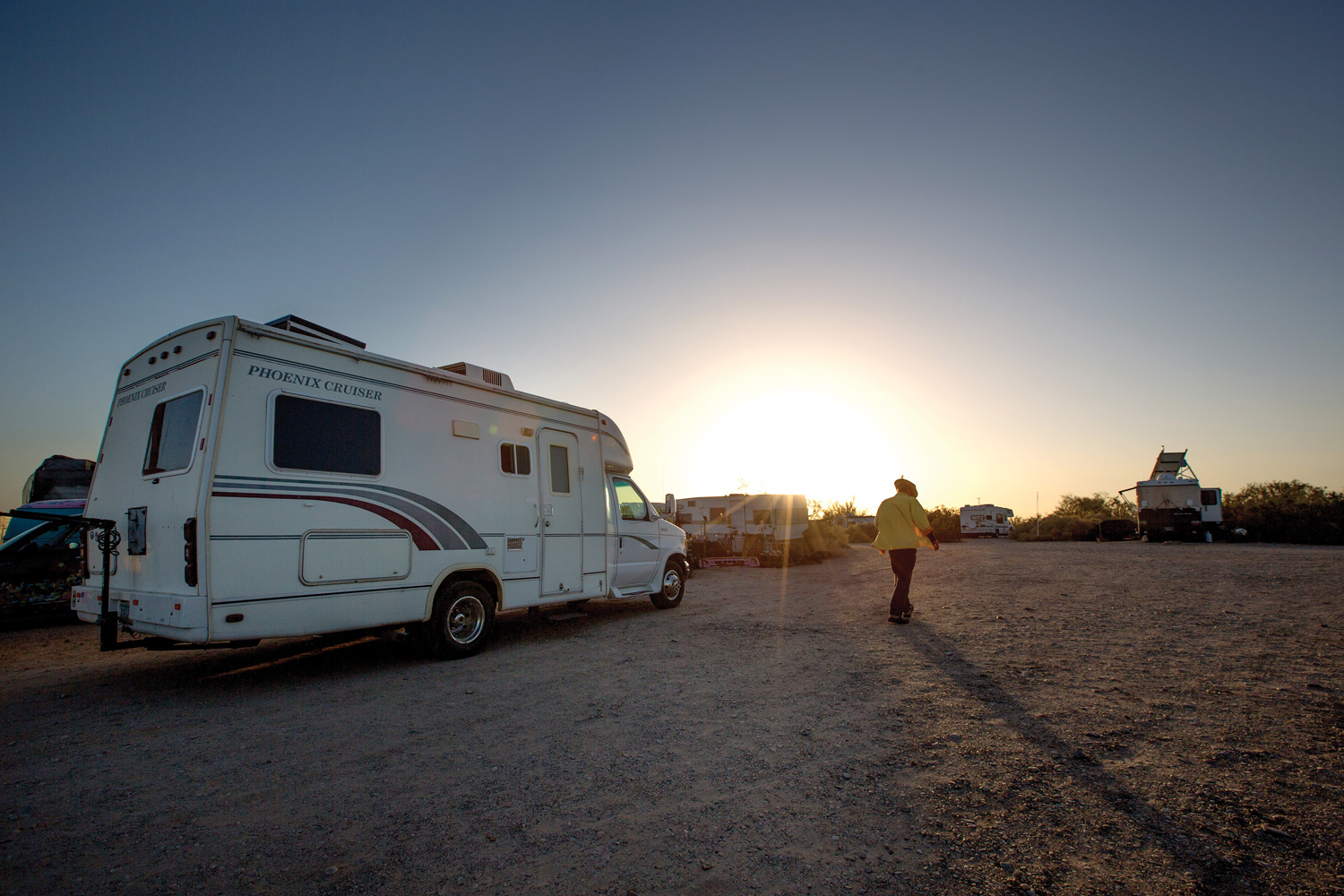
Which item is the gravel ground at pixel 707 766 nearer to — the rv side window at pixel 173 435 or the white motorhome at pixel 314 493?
the white motorhome at pixel 314 493

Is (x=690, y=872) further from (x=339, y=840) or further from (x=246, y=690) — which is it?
(x=246, y=690)

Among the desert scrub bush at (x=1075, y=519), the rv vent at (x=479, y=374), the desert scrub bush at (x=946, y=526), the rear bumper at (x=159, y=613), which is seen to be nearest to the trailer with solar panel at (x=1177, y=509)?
the desert scrub bush at (x=1075, y=519)

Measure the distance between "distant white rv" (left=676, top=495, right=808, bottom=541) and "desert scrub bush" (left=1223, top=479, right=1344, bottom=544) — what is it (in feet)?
66.5

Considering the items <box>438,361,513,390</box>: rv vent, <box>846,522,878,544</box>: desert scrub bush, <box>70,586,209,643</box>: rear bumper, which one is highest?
<box>438,361,513,390</box>: rv vent

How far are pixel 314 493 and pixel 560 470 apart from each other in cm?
304

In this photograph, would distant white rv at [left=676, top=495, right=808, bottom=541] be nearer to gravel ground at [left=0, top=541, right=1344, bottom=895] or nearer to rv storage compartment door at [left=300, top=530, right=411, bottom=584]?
gravel ground at [left=0, top=541, right=1344, bottom=895]

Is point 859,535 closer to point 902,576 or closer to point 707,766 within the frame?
point 902,576

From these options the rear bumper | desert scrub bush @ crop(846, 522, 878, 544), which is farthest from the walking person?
desert scrub bush @ crop(846, 522, 878, 544)

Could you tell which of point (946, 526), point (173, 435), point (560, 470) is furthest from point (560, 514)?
point (946, 526)

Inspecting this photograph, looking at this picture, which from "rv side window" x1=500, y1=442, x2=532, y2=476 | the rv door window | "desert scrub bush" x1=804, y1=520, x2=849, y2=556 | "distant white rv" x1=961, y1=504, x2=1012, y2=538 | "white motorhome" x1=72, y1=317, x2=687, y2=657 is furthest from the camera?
"distant white rv" x1=961, y1=504, x2=1012, y2=538

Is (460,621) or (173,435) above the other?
(173,435)

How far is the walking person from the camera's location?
26.0 feet

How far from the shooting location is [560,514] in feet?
26.2

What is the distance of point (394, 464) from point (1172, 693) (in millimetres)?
6687
